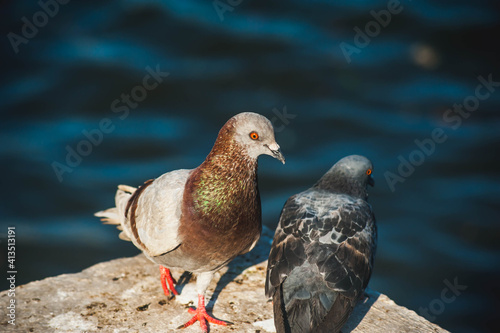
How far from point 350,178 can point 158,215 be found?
2.41 m

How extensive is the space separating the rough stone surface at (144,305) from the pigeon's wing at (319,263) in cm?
59

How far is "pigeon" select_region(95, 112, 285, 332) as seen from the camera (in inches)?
212

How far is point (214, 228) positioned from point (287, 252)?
30.7 inches

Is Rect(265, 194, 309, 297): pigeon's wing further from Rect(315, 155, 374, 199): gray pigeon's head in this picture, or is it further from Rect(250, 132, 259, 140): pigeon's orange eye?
Rect(250, 132, 259, 140): pigeon's orange eye

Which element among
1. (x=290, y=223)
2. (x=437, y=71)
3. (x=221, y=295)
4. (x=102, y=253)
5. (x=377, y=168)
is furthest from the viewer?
(x=437, y=71)

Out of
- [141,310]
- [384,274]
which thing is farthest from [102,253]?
[384,274]

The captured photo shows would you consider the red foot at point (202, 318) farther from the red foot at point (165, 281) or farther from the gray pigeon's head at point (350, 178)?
the gray pigeon's head at point (350, 178)

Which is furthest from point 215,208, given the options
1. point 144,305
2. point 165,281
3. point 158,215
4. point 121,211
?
point 121,211

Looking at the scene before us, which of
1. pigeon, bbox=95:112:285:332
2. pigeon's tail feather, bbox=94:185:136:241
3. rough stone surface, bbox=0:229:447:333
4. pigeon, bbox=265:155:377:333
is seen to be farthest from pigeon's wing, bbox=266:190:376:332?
pigeon's tail feather, bbox=94:185:136:241

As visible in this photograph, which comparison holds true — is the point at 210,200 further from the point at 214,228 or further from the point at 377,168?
the point at 377,168

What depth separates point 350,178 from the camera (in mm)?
6656

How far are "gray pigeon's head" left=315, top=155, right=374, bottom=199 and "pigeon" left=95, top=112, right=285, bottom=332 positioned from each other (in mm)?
1304

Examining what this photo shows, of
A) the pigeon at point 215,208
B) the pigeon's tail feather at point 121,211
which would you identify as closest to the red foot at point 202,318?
the pigeon at point 215,208

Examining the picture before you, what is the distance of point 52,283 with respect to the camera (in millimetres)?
6301
